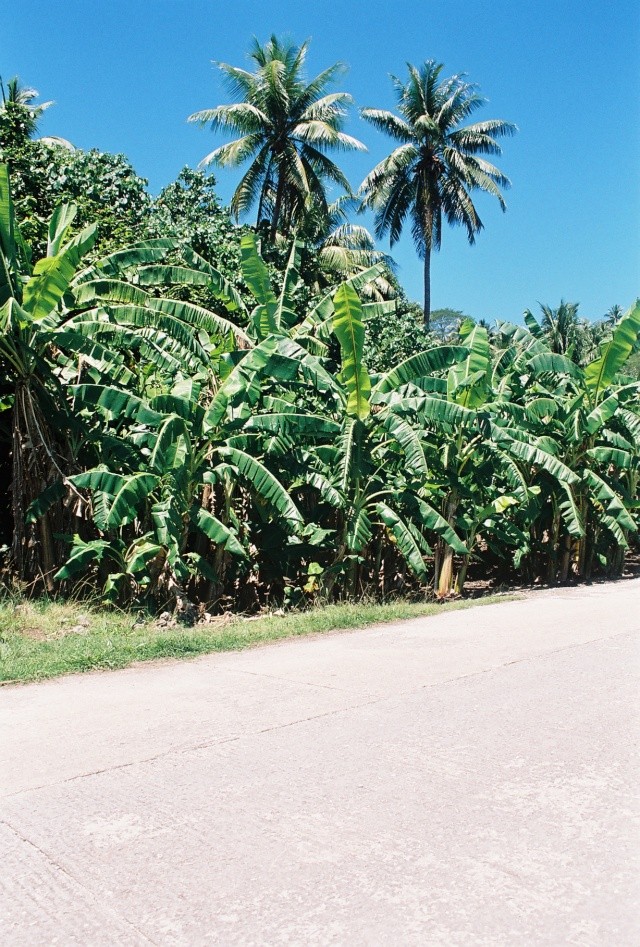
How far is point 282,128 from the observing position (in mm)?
32375

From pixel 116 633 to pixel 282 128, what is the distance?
91.4ft

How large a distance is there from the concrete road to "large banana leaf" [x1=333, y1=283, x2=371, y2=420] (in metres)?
5.46

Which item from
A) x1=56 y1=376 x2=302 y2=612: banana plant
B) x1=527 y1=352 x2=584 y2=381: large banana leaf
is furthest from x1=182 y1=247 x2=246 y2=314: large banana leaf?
x1=527 y1=352 x2=584 y2=381: large banana leaf

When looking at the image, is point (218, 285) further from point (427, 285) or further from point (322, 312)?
point (427, 285)

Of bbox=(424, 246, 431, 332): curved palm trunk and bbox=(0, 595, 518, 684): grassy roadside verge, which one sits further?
bbox=(424, 246, 431, 332): curved palm trunk

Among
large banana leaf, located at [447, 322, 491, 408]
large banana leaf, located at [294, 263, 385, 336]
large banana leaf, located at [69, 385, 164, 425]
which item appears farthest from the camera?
large banana leaf, located at [294, 263, 385, 336]

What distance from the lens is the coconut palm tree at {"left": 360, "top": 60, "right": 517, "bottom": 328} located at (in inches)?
1558

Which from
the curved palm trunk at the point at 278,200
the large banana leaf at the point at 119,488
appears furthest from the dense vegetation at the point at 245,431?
the curved palm trunk at the point at 278,200

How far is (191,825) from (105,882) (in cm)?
59

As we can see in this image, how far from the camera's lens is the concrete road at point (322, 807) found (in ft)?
10.3

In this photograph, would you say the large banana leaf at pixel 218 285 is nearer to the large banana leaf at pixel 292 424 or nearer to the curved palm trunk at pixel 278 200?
the large banana leaf at pixel 292 424

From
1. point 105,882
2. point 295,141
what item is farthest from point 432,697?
point 295,141

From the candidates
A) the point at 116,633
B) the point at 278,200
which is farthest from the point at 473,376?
the point at 278,200

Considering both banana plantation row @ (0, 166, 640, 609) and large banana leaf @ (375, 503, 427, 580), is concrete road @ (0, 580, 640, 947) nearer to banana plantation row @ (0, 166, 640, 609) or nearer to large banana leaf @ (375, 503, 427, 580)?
banana plantation row @ (0, 166, 640, 609)
